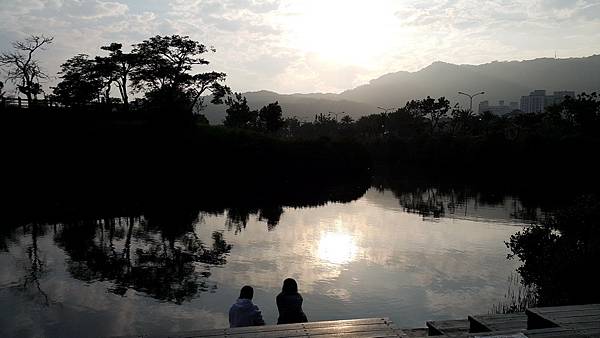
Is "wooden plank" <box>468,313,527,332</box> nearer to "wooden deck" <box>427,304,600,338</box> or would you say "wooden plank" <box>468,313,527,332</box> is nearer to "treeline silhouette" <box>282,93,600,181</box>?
"wooden deck" <box>427,304,600,338</box>

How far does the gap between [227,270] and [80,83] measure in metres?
41.4

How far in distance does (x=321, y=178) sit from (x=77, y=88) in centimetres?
2832

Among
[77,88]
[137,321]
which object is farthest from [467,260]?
[77,88]

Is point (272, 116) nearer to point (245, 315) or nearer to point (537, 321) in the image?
point (245, 315)

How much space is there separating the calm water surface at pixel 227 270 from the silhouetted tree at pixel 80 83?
29214mm

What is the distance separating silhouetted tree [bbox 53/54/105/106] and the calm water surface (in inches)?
1150

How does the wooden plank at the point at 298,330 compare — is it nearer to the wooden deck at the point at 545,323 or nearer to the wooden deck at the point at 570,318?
the wooden deck at the point at 545,323

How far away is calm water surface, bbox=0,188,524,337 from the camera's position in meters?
11.7

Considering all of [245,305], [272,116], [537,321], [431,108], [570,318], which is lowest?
[245,305]

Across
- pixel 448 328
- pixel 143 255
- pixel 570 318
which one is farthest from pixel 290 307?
pixel 143 255

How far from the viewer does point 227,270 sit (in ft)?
51.9

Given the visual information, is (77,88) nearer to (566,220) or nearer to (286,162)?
(286,162)

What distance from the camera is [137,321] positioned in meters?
11.2

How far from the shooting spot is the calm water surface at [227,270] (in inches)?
459
